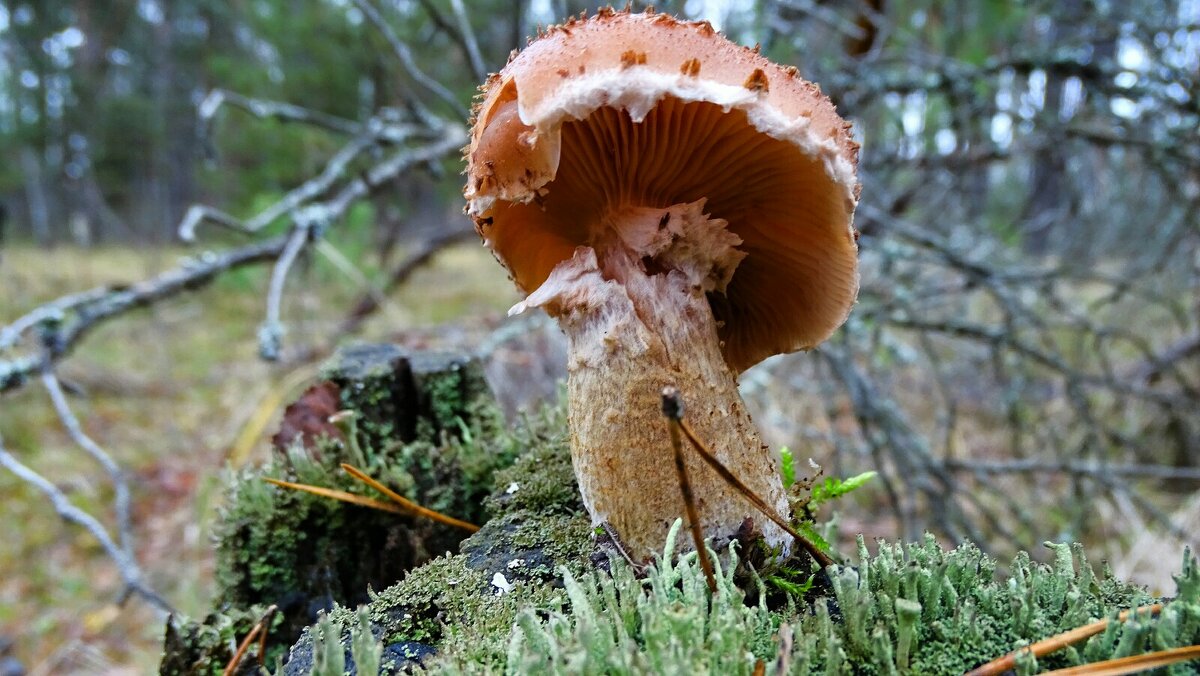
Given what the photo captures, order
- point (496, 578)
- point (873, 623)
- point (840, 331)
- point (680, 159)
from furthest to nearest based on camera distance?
point (840, 331) < point (680, 159) < point (496, 578) < point (873, 623)

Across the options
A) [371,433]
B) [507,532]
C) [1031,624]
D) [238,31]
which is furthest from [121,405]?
[238,31]

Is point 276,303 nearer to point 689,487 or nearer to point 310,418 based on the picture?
point 310,418

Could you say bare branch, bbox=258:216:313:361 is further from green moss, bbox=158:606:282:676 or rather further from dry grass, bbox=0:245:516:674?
green moss, bbox=158:606:282:676

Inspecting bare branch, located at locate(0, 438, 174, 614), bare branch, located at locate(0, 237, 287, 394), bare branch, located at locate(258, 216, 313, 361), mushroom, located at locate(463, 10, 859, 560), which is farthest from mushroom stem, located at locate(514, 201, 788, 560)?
bare branch, located at locate(0, 237, 287, 394)

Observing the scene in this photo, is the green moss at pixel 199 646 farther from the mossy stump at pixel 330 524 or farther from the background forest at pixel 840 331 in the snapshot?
the background forest at pixel 840 331

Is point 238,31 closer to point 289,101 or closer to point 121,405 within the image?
point 289,101

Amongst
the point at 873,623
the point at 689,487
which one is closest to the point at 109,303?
the point at 689,487
